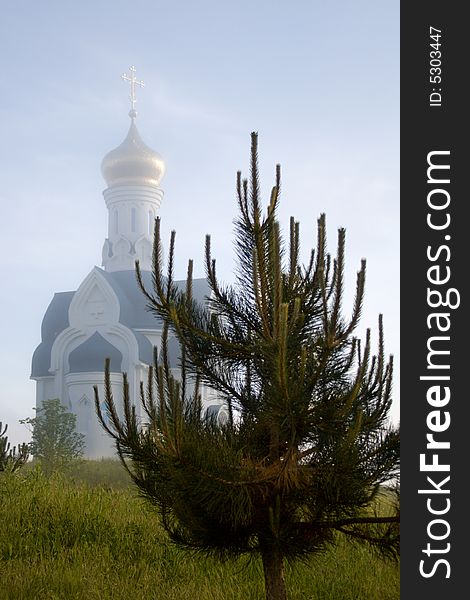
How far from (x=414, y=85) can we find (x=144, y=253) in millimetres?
42579

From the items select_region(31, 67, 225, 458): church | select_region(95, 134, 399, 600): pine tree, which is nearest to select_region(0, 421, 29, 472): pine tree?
select_region(95, 134, 399, 600): pine tree

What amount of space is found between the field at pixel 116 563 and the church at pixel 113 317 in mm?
22213

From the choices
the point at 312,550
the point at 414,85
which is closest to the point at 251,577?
the point at 312,550

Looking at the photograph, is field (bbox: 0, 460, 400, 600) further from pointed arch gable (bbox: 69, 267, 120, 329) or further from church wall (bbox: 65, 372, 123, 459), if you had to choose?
pointed arch gable (bbox: 69, 267, 120, 329)

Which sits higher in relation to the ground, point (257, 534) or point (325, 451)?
point (325, 451)

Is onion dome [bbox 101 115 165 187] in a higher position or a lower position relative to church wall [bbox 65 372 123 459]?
higher

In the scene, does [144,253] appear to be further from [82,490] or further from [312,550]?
[312,550]

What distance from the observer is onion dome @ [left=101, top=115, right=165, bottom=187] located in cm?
4638

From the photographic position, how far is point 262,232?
5.34 m

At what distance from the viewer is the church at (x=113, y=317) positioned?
3712 cm

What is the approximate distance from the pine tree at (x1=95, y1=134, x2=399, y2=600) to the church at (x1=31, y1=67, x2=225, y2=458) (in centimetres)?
2651

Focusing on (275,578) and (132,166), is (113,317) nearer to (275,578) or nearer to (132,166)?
(132,166)

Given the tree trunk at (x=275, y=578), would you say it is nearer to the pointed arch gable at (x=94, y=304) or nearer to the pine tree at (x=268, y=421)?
the pine tree at (x=268, y=421)

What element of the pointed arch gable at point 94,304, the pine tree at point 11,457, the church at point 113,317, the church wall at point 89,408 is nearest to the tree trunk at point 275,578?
the pine tree at point 11,457
